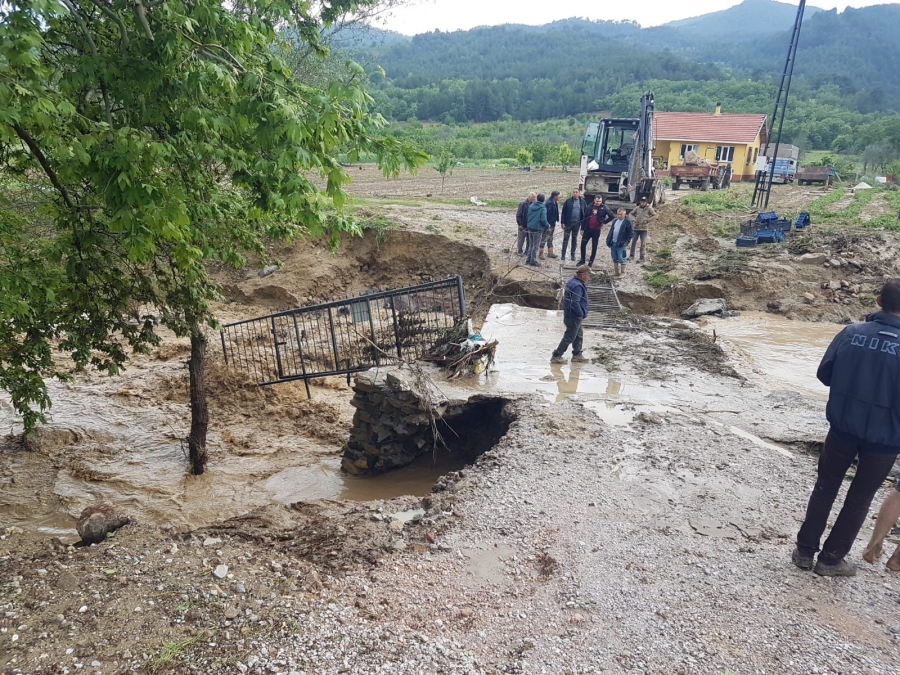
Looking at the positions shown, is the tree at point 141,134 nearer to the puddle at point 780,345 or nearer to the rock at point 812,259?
A: the puddle at point 780,345

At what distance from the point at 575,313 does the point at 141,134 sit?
6.16m

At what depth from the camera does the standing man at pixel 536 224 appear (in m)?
13.7

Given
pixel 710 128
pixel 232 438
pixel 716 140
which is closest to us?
pixel 232 438

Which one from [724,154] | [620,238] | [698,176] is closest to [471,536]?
[620,238]

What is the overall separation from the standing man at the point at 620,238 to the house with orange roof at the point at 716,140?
3164 cm

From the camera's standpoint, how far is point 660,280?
1374 cm

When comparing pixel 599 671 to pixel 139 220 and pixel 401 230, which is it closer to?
pixel 139 220

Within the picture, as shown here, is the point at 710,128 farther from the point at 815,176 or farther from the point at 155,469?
the point at 155,469

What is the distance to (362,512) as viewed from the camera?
524 centimetres

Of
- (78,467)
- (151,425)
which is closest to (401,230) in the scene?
(151,425)

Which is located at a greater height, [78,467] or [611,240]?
[611,240]

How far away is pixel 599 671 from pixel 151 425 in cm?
736

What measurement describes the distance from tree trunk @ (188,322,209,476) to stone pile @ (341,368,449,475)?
1.78 meters

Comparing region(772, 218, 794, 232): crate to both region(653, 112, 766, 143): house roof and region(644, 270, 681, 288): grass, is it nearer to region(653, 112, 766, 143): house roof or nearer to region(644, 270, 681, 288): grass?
region(644, 270, 681, 288): grass
